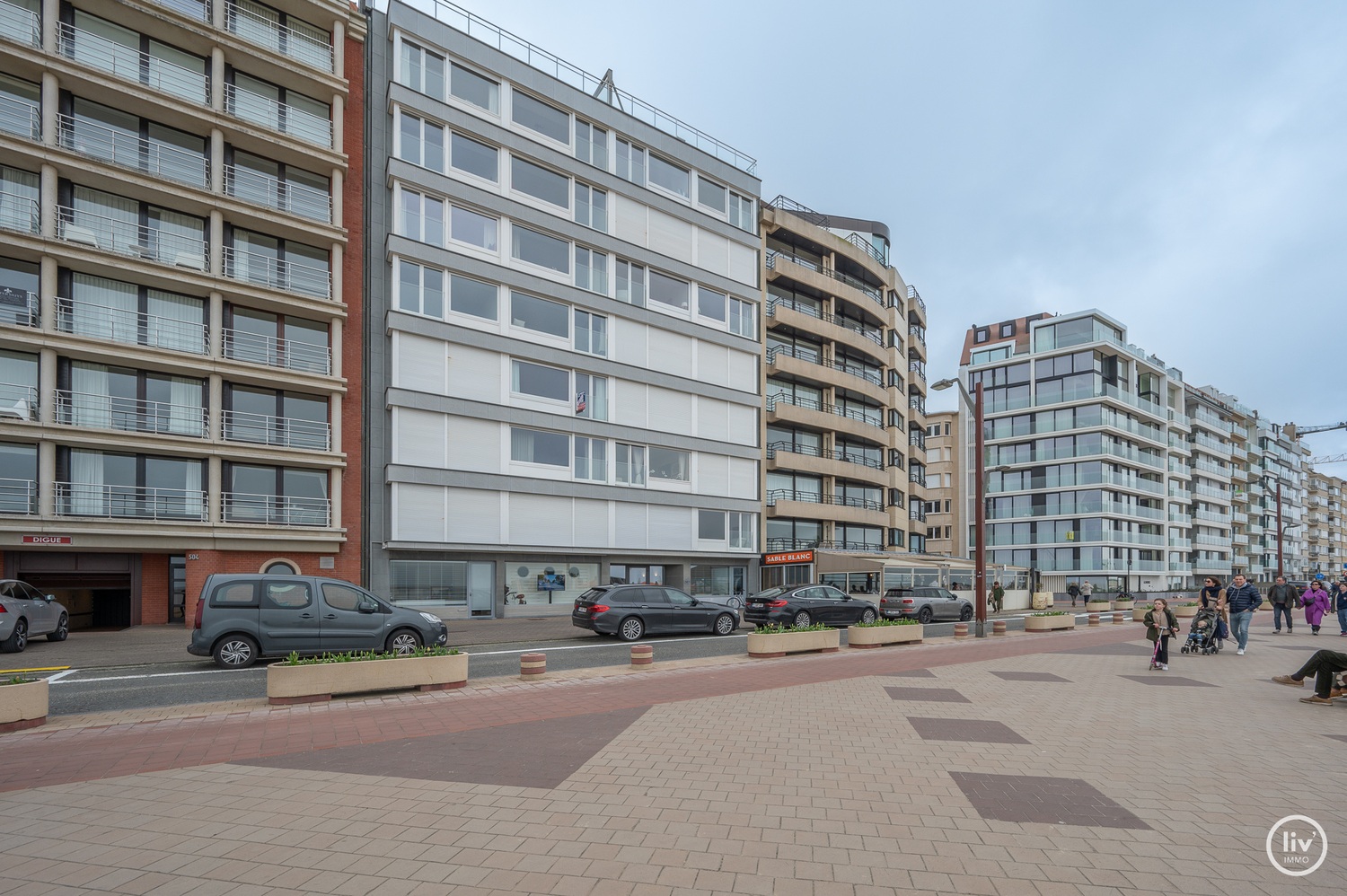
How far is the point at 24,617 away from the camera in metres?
15.6

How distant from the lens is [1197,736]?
27.9 ft

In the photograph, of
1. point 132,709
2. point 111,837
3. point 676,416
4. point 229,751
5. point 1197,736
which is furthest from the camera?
point 676,416

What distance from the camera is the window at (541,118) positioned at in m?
30.0

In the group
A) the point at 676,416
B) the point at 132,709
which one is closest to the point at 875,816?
the point at 132,709

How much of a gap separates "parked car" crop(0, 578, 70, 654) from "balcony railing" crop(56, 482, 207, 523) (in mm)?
4707

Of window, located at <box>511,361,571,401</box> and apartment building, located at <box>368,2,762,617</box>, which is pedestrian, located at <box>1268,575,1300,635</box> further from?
window, located at <box>511,361,571,401</box>

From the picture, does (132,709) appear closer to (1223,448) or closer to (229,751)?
(229,751)

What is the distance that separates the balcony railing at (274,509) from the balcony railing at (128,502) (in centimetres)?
78

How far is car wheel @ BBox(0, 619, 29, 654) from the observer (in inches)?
596

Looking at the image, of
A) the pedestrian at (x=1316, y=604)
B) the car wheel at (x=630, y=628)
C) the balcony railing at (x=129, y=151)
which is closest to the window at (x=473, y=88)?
the balcony railing at (x=129, y=151)

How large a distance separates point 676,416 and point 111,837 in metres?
29.4

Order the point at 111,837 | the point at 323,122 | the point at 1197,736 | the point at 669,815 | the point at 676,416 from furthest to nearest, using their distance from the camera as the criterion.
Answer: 1. the point at 676,416
2. the point at 323,122
3. the point at 1197,736
4. the point at 669,815
5. the point at 111,837

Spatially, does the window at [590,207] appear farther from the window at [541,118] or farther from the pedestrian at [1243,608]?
the pedestrian at [1243,608]

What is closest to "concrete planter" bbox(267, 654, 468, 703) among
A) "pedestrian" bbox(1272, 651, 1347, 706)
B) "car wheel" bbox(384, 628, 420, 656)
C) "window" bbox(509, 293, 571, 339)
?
"car wheel" bbox(384, 628, 420, 656)
